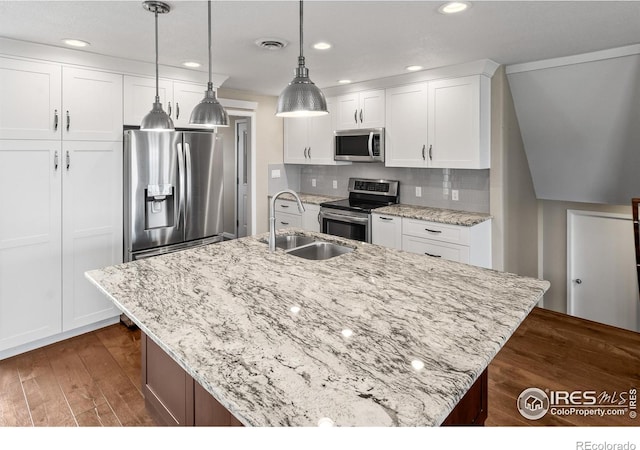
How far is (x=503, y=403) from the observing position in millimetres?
2408

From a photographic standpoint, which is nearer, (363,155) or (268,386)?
(268,386)

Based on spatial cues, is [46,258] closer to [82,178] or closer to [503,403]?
[82,178]

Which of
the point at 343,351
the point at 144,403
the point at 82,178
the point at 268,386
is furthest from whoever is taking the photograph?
the point at 82,178

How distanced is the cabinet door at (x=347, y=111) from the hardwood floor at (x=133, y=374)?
107 inches

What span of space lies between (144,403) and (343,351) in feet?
5.73

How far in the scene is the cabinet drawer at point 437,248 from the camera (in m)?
3.49

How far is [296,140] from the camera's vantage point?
206 inches

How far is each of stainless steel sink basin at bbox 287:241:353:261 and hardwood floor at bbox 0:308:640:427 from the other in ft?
4.24

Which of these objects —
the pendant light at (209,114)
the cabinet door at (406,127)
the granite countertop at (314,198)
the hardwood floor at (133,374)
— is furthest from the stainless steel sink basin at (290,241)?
the granite countertop at (314,198)

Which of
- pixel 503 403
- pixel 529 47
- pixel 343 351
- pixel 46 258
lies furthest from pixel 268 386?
pixel 529 47

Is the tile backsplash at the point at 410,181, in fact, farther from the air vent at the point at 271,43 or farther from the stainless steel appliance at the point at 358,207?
the air vent at the point at 271,43

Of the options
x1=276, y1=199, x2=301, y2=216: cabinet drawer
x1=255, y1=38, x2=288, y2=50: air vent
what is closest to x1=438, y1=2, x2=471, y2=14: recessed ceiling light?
x1=255, y1=38, x2=288, y2=50: air vent

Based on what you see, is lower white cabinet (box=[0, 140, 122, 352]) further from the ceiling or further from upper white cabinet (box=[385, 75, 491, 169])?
upper white cabinet (box=[385, 75, 491, 169])

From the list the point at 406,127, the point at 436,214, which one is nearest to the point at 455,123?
the point at 406,127
